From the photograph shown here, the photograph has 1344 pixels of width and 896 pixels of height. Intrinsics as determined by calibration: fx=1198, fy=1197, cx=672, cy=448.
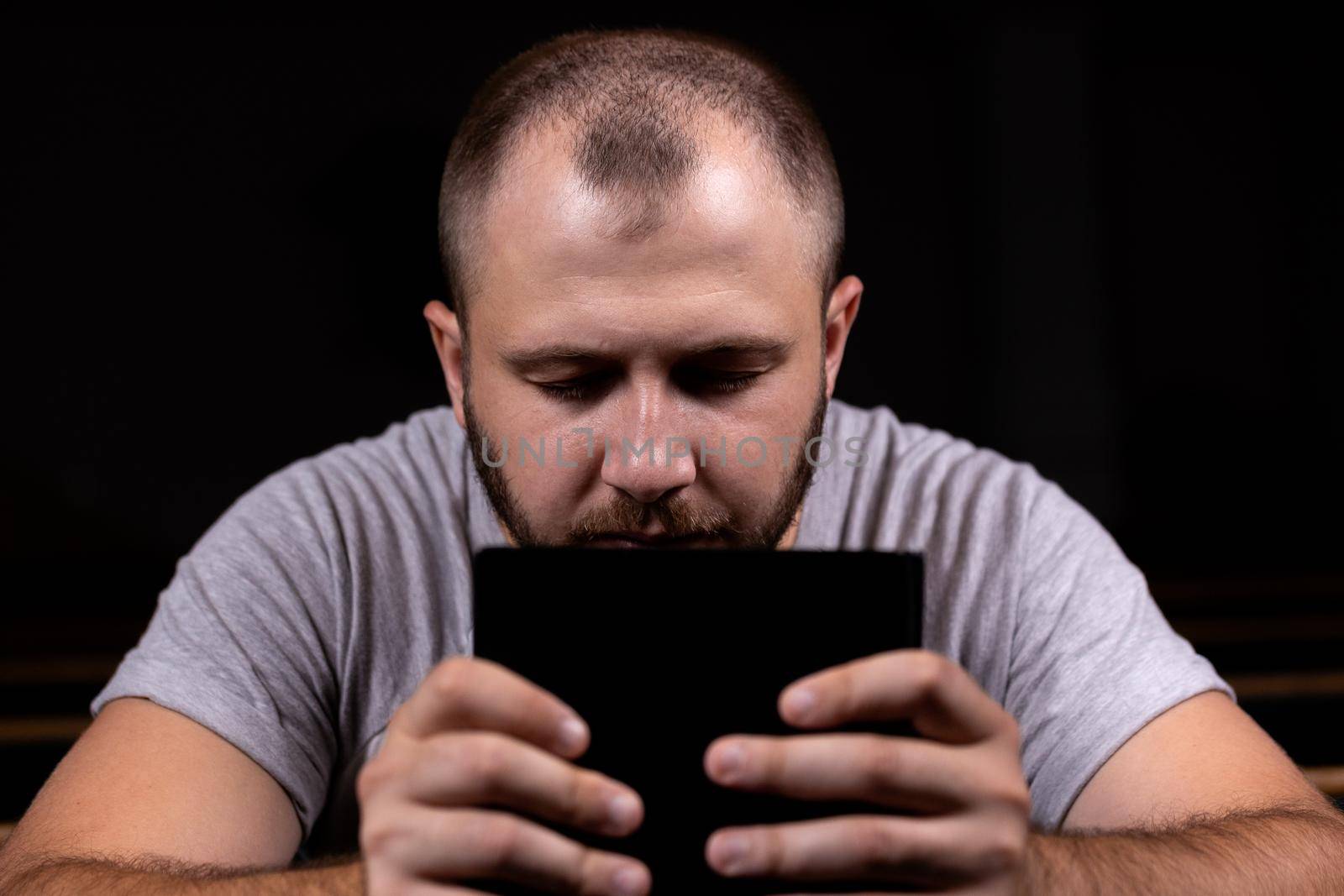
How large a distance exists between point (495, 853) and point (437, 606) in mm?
567

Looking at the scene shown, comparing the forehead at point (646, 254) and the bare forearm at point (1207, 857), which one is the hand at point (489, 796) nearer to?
the bare forearm at point (1207, 857)

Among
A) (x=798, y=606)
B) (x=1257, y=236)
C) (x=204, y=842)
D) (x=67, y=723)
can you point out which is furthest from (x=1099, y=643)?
(x=1257, y=236)

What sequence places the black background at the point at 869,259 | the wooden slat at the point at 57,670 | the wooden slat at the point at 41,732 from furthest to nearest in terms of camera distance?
1. the black background at the point at 869,259
2. the wooden slat at the point at 57,670
3. the wooden slat at the point at 41,732

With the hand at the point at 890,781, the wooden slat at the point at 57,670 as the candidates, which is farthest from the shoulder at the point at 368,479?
the wooden slat at the point at 57,670

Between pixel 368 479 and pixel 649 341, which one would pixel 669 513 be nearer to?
pixel 649 341

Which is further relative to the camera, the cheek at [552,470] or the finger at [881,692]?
the cheek at [552,470]

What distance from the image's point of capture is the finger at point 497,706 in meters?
0.55

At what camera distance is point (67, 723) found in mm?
1705

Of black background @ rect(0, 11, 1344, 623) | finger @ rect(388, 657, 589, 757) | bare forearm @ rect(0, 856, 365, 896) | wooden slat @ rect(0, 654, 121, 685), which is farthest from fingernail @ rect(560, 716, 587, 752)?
black background @ rect(0, 11, 1344, 623)

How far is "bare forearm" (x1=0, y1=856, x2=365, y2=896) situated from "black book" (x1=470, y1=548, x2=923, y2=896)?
0.77 ft

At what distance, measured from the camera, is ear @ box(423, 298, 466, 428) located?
113 cm

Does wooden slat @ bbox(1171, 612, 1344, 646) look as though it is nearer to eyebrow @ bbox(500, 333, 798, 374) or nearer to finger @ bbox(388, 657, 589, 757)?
eyebrow @ bbox(500, 333, 798, 374)

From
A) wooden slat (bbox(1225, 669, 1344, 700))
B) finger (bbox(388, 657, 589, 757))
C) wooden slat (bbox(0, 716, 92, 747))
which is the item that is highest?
finger (bbox(388, 657, 589, 757))

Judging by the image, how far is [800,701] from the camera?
21.4 inches
